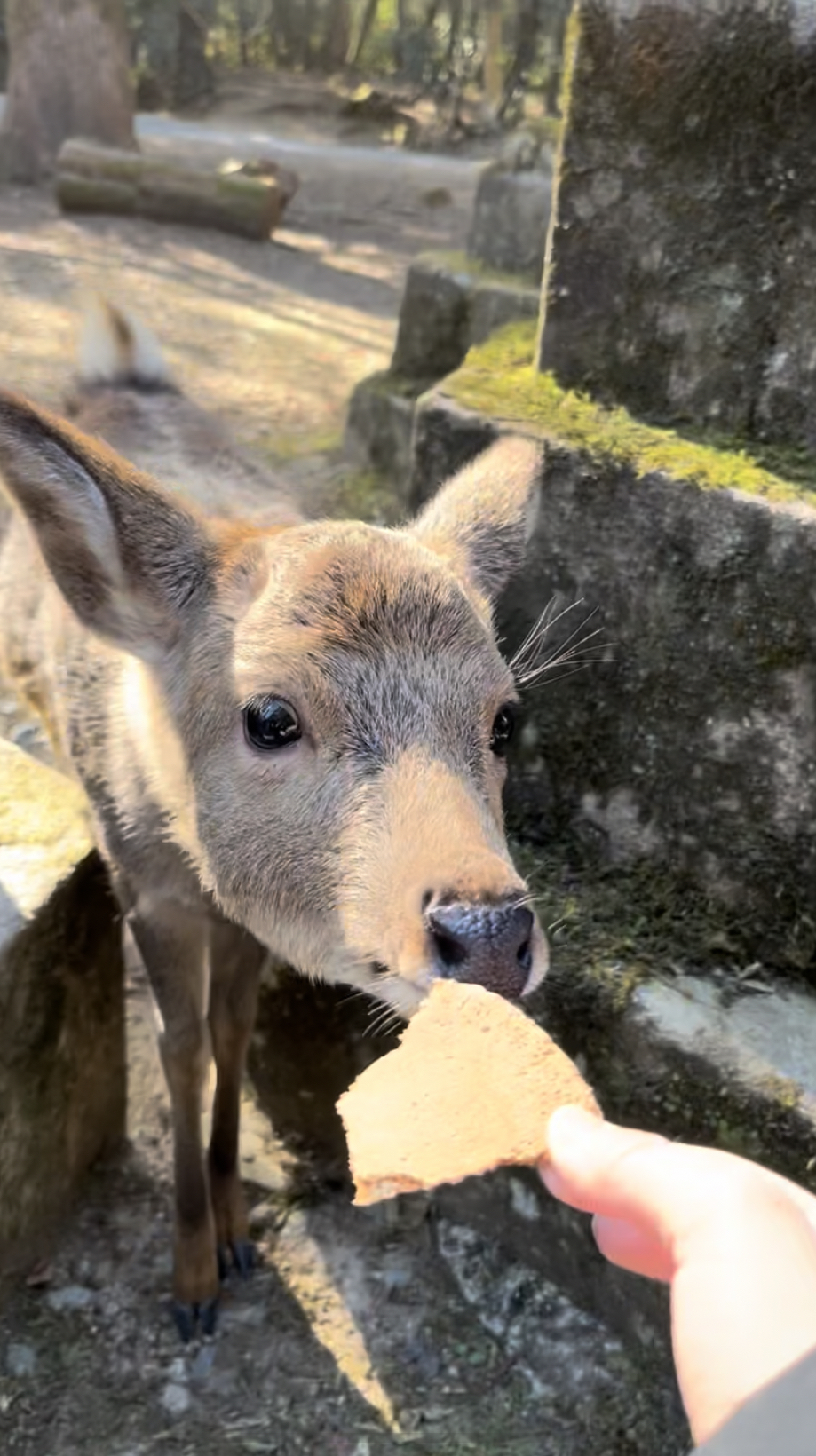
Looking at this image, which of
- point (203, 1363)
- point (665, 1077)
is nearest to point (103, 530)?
point (665, 1077)

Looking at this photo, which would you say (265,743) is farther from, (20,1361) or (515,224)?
(515,224)

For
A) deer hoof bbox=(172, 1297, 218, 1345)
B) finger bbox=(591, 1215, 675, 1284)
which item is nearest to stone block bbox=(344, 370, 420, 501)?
deer hoof bbox=(172, 1297, 218, 1345)

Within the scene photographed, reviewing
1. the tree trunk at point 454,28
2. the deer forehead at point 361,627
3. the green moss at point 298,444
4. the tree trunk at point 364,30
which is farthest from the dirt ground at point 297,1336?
the tree trunk at point 364,30

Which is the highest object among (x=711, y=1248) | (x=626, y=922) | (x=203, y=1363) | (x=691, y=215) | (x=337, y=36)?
(x=691, y=215)

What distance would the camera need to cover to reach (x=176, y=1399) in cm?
308

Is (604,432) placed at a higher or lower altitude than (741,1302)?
higher

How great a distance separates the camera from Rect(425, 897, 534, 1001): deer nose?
2035 millimetres

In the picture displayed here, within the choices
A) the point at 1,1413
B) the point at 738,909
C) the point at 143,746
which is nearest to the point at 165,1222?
the point at 1,1413

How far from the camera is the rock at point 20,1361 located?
9.94 feet

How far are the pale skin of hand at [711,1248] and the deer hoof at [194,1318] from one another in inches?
77.4

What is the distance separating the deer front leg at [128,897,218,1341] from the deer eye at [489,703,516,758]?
3.05 ft

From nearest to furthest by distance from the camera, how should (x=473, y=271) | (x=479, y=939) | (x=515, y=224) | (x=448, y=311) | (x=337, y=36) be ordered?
(x=479, y=939) → (x=448, y=311) → (x=473, y=271) → (x=515, y=224) → (x=337, y=36)

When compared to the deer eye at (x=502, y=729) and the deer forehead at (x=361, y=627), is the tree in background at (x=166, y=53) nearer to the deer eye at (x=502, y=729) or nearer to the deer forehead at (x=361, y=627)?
the deer forehead at (x=361, y=627)

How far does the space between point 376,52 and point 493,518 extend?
2821 cm
